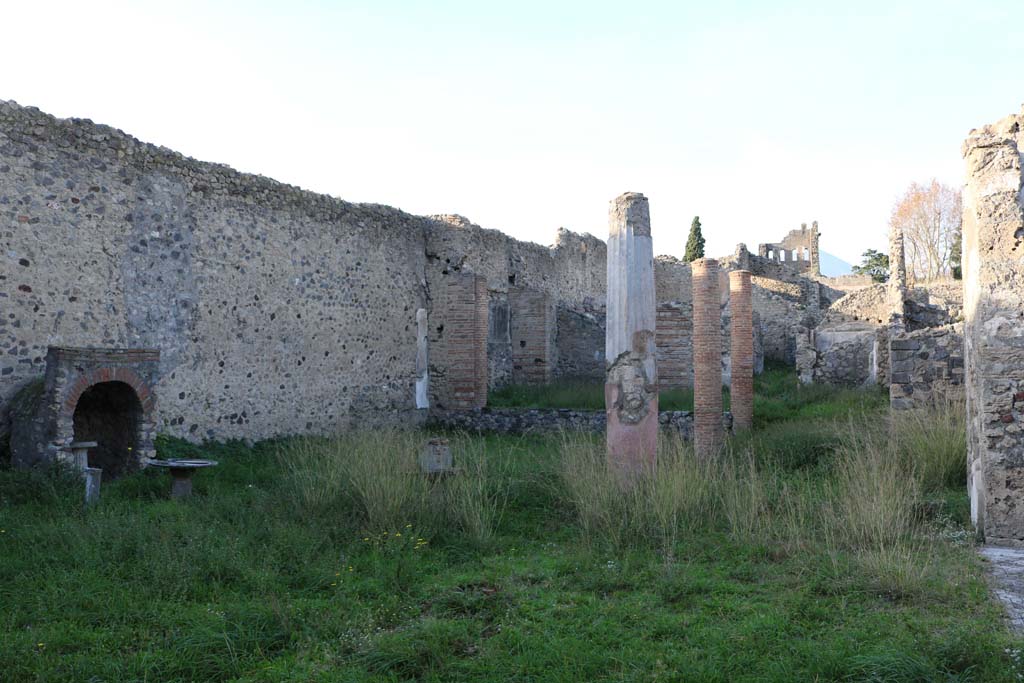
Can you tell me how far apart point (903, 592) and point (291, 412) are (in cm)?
967

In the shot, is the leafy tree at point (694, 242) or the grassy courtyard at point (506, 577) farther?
the leafy tree at point (694, 242)

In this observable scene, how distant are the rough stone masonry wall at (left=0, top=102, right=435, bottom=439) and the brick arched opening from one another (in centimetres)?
68

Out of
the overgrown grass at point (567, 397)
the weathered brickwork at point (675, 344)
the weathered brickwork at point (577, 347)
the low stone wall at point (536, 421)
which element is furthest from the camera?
the weathered brickwork at point (577, 347)

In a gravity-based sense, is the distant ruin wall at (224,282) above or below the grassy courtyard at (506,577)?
above

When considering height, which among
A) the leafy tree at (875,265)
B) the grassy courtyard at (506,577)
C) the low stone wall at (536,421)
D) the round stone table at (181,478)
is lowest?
the grassy courtyard at (506,577)

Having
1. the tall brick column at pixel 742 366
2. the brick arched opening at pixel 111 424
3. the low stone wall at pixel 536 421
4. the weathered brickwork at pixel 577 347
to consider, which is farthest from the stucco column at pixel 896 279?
the brick arched opening at pixel 111 424

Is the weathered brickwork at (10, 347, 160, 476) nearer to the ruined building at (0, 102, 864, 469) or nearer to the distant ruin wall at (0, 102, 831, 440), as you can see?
the ruined building at (0, 102, 864, 469)

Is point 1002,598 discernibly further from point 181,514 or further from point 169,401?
point 169,401

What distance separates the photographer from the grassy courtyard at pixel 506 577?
14.0 feet

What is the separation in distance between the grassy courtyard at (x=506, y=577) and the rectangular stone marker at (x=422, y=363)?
6.76m

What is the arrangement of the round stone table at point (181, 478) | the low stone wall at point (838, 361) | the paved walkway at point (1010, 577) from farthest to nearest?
the low stone wall at point (838, 361), the round stone table at point (181, 478), the paved walkway at point (1010, 577)

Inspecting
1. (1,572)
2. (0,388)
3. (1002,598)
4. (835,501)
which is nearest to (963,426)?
(835,501)

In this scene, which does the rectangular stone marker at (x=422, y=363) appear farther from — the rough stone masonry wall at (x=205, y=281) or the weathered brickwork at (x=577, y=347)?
the weathered brickwork at (x=577, y=347)

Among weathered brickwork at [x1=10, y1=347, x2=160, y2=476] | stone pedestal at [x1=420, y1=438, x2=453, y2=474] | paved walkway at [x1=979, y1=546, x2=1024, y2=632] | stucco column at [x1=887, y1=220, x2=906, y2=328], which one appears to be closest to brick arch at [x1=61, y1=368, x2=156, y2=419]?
weathered brickwork at [x1=10, y1=347, x2=160, y2=476]
